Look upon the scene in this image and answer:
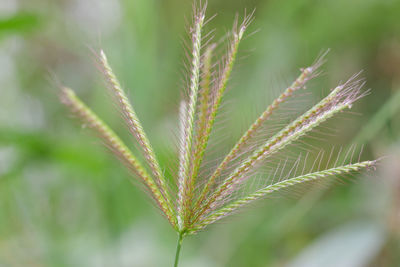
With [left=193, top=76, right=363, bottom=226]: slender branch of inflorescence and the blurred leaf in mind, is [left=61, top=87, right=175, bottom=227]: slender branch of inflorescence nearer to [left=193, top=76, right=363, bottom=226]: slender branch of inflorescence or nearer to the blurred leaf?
[left=193, top=76, right=363, bottom=226]: slender branch of inflorescence

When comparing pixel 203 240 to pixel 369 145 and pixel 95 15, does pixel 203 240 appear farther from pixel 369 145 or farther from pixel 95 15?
pixel 95 15

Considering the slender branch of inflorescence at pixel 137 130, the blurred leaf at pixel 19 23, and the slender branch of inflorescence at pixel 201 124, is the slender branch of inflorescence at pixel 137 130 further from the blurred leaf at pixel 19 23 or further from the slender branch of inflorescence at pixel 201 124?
the blurred leaf at pixel 19 23

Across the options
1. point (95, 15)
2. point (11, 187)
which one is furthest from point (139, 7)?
point (11, 187)

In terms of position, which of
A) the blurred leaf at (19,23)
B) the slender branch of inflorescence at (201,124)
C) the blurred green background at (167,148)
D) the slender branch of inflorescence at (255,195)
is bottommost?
the blurred green background at (167,148)

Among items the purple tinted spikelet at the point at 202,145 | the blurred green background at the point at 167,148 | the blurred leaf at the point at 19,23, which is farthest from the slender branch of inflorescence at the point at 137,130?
the blurred leaf at the point at 19,23

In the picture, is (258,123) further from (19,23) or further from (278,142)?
(19,23)

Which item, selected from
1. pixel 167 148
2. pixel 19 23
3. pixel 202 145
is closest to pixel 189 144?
pixel 202 145
